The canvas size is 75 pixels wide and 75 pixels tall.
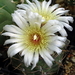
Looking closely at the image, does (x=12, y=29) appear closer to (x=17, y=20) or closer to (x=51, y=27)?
(x=17, y=20)

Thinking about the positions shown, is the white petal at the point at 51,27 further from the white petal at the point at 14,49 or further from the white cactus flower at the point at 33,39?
the white petal at the point at 14,49

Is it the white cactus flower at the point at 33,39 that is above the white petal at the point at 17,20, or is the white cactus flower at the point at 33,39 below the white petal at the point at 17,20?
below

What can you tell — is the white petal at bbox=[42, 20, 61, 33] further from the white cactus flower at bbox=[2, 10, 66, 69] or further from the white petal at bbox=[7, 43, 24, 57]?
the white petal at bbox=[7, 43, 24, 57]

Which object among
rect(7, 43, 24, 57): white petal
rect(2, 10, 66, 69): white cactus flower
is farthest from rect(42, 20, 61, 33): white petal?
rect(7, 43, 24, 57): white petal

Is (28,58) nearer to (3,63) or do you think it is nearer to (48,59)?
(48,59)

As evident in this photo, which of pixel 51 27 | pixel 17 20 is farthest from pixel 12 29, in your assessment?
pixel 51 27

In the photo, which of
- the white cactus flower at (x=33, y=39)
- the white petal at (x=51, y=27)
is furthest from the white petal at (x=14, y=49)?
the white petal at (x=51, y=27)

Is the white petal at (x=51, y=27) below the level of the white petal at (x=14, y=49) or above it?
above

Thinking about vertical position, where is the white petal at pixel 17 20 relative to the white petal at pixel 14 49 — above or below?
above

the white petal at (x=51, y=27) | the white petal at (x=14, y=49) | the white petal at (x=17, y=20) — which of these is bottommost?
the white petal at (x=14, y=49)

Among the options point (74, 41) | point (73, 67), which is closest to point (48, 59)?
point (73, 67)

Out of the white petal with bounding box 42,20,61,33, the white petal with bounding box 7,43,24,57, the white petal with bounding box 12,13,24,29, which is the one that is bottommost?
the white petal with bounding box 7,43,24,57
